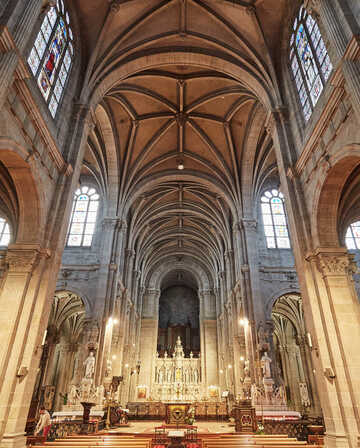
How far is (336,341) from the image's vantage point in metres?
9.59

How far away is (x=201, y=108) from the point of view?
71.6 feet

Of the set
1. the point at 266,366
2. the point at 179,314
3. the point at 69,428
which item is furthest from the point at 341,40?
the point at 179,314

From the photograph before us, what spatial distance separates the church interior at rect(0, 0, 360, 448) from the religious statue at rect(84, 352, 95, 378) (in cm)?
7

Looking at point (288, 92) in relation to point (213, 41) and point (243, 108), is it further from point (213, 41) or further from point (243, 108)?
point (243, 108)

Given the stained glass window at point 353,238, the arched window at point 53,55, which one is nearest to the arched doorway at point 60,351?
the arched window at point 53,55

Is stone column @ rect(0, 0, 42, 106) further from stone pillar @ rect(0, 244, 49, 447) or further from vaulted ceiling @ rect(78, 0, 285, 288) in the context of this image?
vaulted ceiling @ rect(78, 0, 285, 288)

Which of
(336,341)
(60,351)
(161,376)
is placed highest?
(60,351)

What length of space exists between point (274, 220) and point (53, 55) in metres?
18.7

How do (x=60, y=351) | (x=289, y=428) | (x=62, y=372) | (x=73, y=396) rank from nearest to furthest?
(x=289, y=428), (x=73, y=396), (x=62, y=372), (x=60, y=351)

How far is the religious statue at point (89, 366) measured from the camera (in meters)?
17.6

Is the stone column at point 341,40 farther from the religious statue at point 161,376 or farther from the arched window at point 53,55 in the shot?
the religious statue at point 161,376

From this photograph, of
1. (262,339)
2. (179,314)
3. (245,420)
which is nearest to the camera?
(245,420)

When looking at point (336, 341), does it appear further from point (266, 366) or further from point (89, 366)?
point (89, 366)

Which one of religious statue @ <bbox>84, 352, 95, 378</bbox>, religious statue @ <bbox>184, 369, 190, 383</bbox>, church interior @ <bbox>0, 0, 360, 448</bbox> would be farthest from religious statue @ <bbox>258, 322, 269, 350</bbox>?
religious statue @ <bbox>184, 369, 190, 383</bbox>
